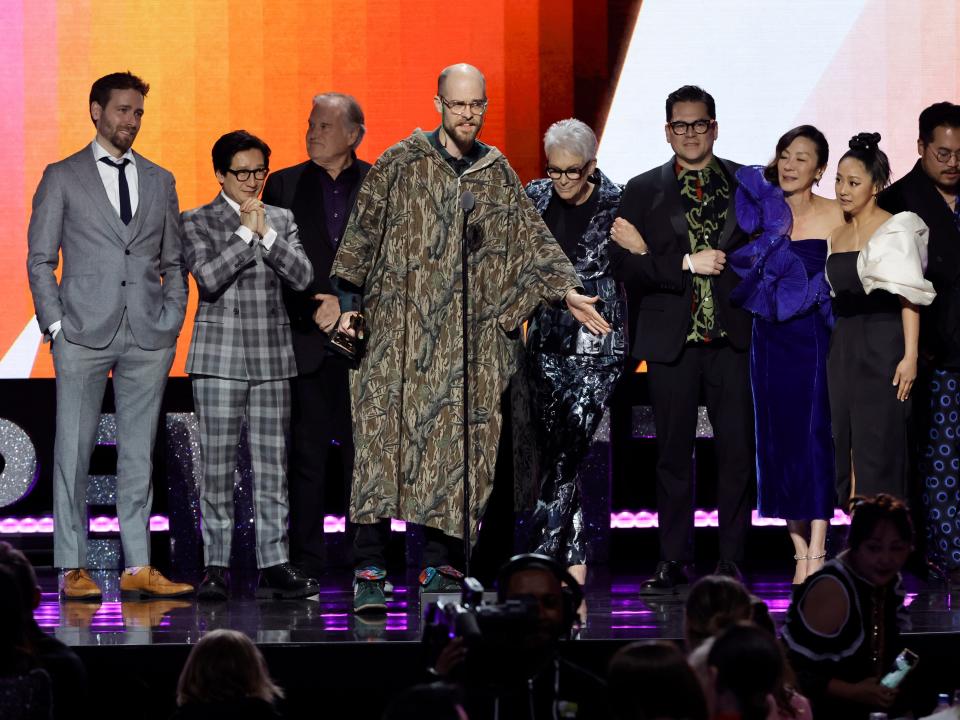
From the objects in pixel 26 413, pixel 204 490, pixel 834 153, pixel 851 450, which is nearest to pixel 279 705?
pixel 204 490

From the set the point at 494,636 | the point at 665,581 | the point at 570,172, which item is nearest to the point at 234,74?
the point at 570,172

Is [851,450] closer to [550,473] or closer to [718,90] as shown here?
[550,473]

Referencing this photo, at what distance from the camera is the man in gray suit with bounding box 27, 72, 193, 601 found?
5.95 m

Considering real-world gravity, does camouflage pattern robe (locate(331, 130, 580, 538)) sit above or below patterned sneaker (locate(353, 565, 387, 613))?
above

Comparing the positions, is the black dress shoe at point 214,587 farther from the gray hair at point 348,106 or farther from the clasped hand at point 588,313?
the gray hair at point 348,106

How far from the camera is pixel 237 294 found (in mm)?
5953

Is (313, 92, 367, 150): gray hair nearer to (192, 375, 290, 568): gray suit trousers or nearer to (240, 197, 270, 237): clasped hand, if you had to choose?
(240, 197, 270, 237): clasped hand

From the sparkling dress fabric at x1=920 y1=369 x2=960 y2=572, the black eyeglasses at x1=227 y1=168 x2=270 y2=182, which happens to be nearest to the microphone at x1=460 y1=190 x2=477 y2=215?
the black eyeglasses at x1=227 y1=168 x2=270 y2=182

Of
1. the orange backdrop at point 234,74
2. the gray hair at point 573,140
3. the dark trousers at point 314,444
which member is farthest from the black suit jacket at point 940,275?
the dark trousers at point 314,444

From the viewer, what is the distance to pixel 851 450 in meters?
5.95

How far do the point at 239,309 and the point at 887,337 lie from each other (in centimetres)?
240

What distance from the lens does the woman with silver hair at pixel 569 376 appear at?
5914 mm

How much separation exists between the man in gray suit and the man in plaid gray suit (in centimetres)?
20

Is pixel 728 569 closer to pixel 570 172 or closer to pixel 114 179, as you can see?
pixel 570 172
